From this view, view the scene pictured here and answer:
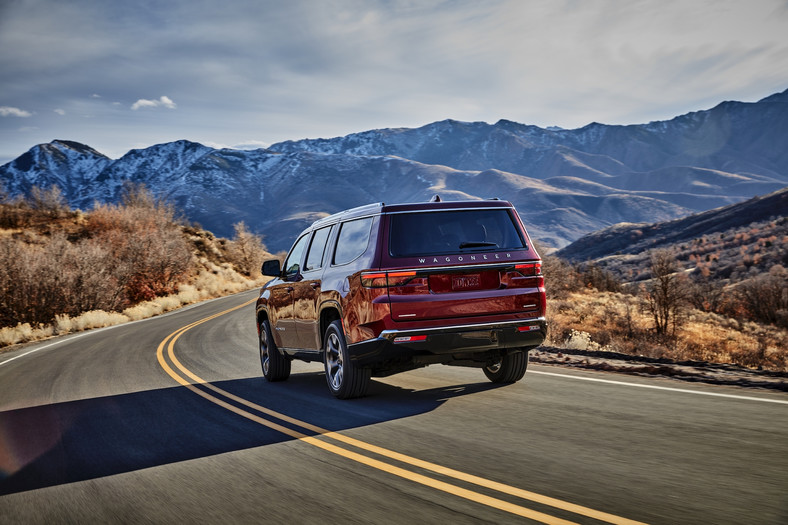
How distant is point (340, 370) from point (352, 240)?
1.51m

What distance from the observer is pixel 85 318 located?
25.5 m

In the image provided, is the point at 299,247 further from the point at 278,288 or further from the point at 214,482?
the point at 214,482

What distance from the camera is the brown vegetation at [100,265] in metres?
26.1

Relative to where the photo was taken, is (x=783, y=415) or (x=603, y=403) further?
(x=603, y=403)

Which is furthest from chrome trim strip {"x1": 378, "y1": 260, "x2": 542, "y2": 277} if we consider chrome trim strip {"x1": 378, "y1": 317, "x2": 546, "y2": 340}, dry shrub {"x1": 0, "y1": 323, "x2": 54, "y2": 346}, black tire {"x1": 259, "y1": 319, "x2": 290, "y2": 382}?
dry shrub {"x1": 0, "y1": 323, "x2": 54, "y2": 346}

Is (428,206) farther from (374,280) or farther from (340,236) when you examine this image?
(340,236)

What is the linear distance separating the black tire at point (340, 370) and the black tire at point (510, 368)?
1.74 meters

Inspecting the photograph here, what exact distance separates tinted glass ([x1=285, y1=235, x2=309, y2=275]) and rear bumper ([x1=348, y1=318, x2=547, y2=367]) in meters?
2.64

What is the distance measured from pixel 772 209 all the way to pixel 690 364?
120 meters

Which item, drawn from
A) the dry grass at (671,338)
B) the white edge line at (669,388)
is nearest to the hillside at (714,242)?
the dry grass at (671,338)

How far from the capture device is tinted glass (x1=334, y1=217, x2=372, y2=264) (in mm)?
6953

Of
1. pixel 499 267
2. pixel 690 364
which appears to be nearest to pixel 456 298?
pixel 499 267

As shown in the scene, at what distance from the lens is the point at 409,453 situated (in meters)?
4.93

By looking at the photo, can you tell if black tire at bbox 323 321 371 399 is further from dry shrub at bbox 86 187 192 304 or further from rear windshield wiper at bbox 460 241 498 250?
dry shrub at bbox 86 187 192 304
